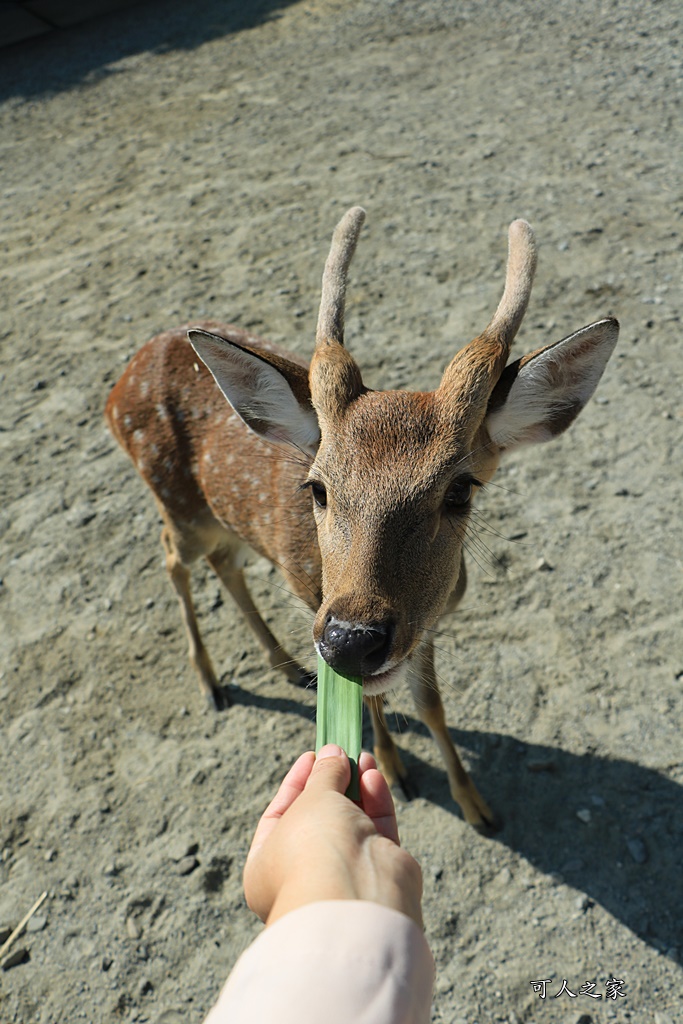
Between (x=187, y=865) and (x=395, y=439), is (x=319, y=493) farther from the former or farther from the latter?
(x=187, y=865)

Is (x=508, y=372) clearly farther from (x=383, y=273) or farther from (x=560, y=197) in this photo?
(x=560, y=197)

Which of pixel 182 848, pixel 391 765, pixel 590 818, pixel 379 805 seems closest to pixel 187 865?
pixel 182 848

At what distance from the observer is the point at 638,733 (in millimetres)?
3244

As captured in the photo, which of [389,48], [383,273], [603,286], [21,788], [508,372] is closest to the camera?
[508,372]

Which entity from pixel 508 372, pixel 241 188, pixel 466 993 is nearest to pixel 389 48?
pixel 241 188

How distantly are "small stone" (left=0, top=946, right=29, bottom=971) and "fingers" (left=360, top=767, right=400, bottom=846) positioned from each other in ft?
6.39

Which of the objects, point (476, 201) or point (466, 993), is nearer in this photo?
point (466, 993)

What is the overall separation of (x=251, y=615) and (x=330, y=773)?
6.69 ft

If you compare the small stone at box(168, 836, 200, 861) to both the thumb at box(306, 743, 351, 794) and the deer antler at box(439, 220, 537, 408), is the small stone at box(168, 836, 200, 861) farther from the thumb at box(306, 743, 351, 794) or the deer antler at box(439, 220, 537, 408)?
the deer antler at box(439, 220, 537, 408)

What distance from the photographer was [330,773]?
1750 millimetres

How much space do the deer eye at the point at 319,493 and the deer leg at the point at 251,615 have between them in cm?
136

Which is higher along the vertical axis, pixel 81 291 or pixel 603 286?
pixel 81 291

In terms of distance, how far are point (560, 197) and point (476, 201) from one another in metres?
0.65

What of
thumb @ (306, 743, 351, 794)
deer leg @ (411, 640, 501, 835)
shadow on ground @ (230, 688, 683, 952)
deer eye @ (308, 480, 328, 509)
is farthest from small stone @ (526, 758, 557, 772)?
thumb @ (306, 743, 351, 794)
